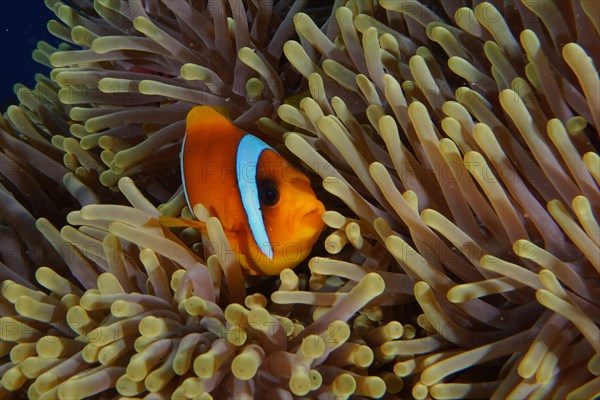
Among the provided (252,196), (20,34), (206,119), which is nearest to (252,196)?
(252,196)

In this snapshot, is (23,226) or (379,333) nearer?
(379,333)

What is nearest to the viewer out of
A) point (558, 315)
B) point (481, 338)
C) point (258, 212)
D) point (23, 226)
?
point (558, 315)

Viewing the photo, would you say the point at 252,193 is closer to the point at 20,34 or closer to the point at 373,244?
the point at 373,244

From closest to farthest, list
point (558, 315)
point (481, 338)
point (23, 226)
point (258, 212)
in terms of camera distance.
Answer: point (558, 315), point (481, 338), point (258, 212), point (23, 226)

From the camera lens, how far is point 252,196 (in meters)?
1.07

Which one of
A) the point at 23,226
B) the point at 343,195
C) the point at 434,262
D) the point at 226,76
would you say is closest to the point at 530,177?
the point at 434,262

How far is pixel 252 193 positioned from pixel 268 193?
0.12 feet

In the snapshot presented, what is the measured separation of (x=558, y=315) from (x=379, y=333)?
A: 0.29m

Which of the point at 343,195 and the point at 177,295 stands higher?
the point at 343,195

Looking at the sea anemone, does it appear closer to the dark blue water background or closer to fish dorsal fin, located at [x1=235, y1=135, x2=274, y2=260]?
fish dorsal fin, located at [x1=235, y1=135, x2=274, y2=260]

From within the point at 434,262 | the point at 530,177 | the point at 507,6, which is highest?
the point at 507,6

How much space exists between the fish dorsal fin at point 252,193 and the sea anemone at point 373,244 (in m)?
0.07

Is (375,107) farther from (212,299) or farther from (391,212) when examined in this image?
(212,299)

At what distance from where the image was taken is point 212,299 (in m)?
1.01
